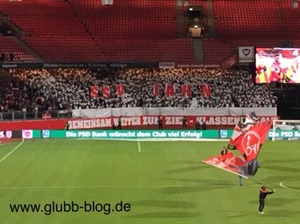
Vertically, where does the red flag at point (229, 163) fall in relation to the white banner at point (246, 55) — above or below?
below

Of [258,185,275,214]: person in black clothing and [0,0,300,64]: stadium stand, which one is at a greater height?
[0,0,300,64]: stadium stand

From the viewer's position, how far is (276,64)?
42.9 m

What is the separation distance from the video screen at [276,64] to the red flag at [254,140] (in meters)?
21.7

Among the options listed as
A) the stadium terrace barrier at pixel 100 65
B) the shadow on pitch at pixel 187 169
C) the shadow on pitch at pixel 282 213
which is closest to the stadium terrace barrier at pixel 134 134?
the stadium terrace barrier at pixel 100 65

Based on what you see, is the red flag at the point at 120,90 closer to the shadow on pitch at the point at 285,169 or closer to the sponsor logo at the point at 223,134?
the sponsor logo at the point at 223,134

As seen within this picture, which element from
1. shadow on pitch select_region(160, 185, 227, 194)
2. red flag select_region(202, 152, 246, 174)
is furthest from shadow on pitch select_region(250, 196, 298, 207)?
shadow on pitch select_region(160, 185, 227, 194)

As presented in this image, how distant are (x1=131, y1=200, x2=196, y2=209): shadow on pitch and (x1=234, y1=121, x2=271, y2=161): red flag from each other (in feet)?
9.83

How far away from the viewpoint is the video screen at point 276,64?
42.9m

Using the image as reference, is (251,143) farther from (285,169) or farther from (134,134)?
(134,134)

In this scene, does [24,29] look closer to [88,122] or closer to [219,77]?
[88,122]

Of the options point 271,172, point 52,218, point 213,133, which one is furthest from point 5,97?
point 52,218

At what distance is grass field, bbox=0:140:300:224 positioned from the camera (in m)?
19.1

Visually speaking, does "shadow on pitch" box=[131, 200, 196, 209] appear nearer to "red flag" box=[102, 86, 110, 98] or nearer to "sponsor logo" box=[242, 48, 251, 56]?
"sponsor logo" box=[242, 48, 251, 56]

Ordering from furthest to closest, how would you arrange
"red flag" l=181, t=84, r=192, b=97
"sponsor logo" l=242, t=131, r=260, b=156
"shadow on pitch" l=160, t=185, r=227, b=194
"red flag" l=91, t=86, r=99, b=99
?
"red flag" l=181, t=84, r=192, b=97 < "red flag" l=91, t=86, r=99, b=99 < "shadow on pitch" l=160, t=185, r=227, b=194 < "sponsor logo" l=242, t=131, r=260, b=156
